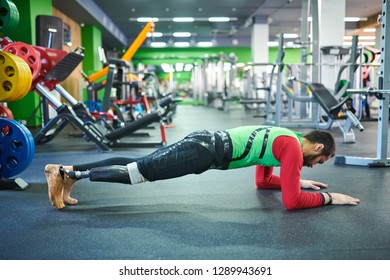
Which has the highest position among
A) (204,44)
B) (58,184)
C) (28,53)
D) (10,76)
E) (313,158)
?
(204,44)

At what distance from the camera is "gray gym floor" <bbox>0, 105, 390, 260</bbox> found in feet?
4.95

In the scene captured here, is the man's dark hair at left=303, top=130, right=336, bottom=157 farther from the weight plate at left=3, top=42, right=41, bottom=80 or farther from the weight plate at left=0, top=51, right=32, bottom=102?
the weight plate at left=3, top=42, right=41, bottom=80

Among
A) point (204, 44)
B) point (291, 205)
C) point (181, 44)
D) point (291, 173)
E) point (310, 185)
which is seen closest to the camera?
point (291, 173)

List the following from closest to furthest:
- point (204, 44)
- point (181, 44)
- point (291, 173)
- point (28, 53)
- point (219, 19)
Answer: point (291, 173), point (28, 53), point (219, 19), point (204, 44), point (181, 44)

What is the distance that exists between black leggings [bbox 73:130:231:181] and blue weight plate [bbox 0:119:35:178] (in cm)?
87

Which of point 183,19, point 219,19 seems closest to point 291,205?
point 183,19

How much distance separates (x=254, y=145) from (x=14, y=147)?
1452mm

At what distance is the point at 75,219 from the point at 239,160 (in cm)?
82

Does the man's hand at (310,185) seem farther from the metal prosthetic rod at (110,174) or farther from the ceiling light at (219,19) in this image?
the ceiling light at (219,19)

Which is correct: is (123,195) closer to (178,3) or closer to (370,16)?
(178,3)

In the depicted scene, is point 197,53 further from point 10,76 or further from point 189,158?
point 189,158

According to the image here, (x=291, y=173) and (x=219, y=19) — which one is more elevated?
(x=219, y=19)

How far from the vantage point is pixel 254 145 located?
1948mm

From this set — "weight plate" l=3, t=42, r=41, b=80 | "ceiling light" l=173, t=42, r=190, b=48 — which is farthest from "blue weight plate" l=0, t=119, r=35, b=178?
"ceiling light" l=173, t=42, r=190, b=48
